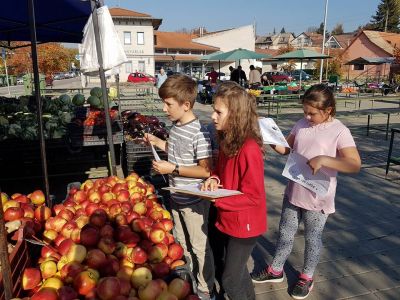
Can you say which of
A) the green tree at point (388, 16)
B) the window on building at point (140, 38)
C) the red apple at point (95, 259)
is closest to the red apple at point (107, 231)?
the red apple at point (95, 259)

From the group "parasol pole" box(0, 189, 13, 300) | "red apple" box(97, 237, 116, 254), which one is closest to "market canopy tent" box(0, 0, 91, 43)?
"red apple" box(97, 237, 116, 254)

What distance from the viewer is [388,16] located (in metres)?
67.5

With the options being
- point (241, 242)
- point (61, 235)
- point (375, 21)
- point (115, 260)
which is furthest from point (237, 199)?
point (375, 21)

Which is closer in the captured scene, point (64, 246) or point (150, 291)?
point (150, 291)

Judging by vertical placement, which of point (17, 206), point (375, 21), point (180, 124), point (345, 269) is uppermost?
point (375, 21)

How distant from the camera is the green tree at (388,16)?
65600 mm

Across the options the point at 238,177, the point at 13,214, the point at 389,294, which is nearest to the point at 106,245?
the point at 13,214

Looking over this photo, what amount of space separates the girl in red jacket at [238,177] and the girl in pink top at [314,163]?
51cm

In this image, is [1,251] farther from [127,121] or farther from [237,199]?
[127,121]

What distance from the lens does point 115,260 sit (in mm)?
2111

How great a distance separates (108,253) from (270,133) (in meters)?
1.41

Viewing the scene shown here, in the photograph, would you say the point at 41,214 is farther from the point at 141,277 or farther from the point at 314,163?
the point at 314,163

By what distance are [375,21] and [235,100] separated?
8281 cm

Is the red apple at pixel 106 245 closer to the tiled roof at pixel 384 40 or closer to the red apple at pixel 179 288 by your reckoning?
the red apple at pixel 179 288
